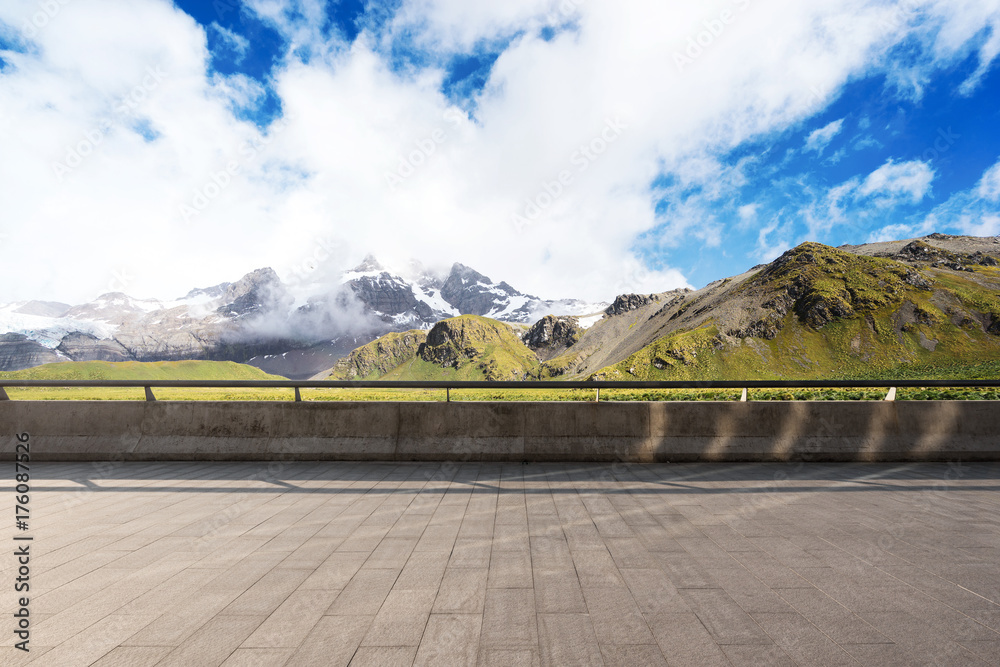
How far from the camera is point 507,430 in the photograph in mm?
8367

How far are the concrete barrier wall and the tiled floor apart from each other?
1.38 meters

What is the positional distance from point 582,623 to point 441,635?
98cm

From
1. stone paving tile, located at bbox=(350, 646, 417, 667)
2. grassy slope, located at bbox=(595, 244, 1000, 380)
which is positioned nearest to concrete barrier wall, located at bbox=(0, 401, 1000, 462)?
stone paving tile, located at bbox=(350, 646, 417, 667)

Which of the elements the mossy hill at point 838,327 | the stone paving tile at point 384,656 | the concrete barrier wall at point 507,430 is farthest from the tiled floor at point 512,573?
the mossy hill at point 838,327

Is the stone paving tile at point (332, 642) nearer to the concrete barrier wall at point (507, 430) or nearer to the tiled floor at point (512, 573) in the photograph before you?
the tiled floor at point (512, 573)

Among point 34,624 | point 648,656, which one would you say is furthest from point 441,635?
point 34,624

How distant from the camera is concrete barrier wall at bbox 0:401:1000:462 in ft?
26.5

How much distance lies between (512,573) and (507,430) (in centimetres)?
444

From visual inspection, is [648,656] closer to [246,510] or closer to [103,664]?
[103,664]

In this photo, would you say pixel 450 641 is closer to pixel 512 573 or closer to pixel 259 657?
pixel 512 573

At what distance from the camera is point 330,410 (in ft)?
27.9

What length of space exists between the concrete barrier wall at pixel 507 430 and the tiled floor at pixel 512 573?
1.38 meters

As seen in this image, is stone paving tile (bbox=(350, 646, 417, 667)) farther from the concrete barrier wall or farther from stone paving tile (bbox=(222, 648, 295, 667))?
the concrete barrier wall

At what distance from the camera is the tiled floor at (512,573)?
9.73ft
